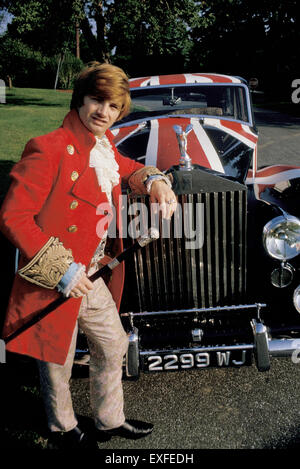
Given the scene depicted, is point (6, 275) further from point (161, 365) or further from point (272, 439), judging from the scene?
point (272, 439)

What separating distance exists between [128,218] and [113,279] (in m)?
0.34

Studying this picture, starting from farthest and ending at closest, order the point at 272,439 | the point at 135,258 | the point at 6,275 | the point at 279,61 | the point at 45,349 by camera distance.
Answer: the point at 279,61 → the point at 6,275 → the point at 135,258 → the point at 272,439 → the point at 45,349

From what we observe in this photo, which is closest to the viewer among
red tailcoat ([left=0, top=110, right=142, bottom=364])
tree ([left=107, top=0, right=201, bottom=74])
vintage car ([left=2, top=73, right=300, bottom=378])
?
red tailcoat ([left=0, top=110, right=142, bottom=364])

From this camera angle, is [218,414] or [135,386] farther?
[135,386]

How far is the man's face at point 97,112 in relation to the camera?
5.26 ft

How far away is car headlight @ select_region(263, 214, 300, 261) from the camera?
213 cm

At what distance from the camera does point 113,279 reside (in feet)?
6.89

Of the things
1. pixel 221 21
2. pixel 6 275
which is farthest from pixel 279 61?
pixel 6 275

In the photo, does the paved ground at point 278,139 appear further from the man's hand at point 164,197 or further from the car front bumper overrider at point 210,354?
the man's hand at point 164,197

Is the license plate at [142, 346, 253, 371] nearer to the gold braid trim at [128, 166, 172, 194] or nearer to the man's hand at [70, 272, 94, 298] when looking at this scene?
the man's hand at [70, 272, 94, 298]

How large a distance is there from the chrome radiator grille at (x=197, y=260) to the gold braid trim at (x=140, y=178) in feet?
0.17

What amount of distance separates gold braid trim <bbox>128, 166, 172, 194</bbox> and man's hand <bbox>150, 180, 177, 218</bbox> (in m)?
0.08

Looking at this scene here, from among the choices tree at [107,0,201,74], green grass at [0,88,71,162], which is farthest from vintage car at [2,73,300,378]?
tree at [107,0,201,74]

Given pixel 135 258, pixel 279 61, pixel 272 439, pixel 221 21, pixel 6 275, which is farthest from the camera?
pixel 221 21
